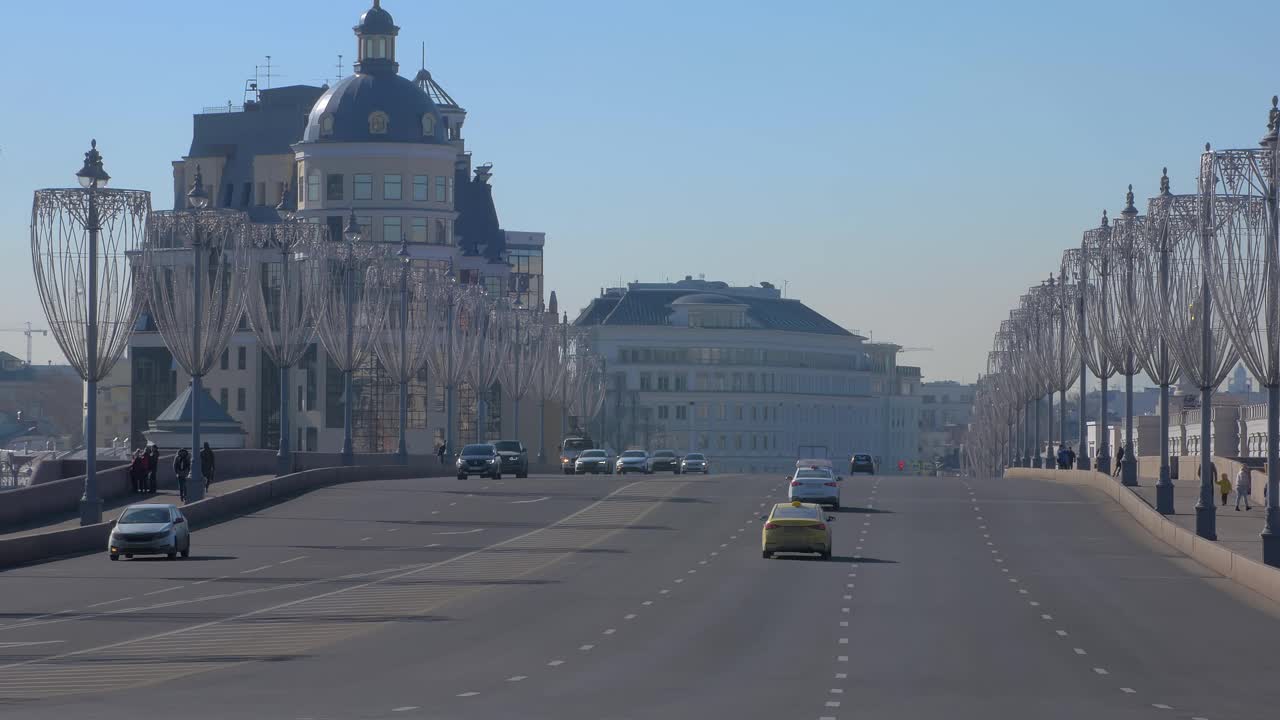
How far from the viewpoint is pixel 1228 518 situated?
62.1 metres

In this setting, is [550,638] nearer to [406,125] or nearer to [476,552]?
[476,552]

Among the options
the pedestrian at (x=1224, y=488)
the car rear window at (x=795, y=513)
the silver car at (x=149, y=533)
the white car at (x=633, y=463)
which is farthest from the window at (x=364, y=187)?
the car rear window at (x=795, y=513)

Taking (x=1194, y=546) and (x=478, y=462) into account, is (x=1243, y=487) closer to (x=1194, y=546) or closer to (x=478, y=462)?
(x=1194, y=546)

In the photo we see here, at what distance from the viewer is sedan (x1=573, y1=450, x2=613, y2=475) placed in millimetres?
105250

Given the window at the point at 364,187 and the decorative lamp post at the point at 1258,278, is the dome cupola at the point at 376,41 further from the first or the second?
the decorative lamp post at the point at 1258,278

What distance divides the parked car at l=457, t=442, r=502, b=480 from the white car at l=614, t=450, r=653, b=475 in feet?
68.9

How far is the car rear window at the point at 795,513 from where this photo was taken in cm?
4784

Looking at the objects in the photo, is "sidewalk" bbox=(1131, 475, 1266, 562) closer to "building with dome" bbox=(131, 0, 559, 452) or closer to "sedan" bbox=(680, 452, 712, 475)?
"sedan" bbox=(680, 452, 712, 475)

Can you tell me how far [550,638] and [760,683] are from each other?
640cm

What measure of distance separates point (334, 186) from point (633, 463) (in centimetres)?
3740

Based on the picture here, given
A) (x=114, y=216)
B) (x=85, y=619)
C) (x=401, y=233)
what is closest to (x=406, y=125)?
(x=401, y=233)

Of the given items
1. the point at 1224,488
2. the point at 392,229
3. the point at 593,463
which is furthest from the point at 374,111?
the point at 1224,488

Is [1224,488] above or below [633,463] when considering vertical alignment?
above

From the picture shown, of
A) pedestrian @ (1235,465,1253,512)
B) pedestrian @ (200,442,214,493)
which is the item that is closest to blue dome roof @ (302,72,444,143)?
pedestrian @ (200,442,214,493)
